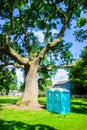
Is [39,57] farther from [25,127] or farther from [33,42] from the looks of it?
[25,127]

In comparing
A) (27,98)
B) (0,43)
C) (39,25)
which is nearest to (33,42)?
(39,25)

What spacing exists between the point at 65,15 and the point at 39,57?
4.69 meters

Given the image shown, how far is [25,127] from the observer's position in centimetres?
1437

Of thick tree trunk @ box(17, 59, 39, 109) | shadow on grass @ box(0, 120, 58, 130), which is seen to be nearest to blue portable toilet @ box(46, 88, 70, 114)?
thick tree trunk @ box(17, 59, 39, 109)

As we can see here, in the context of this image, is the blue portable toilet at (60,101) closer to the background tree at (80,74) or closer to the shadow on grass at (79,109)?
the shadow on grass at (79,109)

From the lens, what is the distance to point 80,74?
50344 mm

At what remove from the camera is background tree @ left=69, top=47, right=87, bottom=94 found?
99.9ft

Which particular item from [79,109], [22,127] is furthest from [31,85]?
[22,127]

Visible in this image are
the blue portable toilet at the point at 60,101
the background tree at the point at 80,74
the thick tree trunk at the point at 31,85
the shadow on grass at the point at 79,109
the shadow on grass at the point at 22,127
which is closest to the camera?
the shadow on grass at the point at 22,127

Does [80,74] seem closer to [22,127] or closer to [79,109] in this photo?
[79,109]

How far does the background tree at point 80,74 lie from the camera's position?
3046 centimetres

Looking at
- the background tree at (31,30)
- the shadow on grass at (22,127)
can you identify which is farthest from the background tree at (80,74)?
Result: the shadow on grass at (22,127)

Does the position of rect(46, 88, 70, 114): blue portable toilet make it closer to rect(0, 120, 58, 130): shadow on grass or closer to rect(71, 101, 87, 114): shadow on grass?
rect(71, 101, 87, 114): shadow on grass

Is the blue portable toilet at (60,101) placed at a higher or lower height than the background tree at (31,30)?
lower
